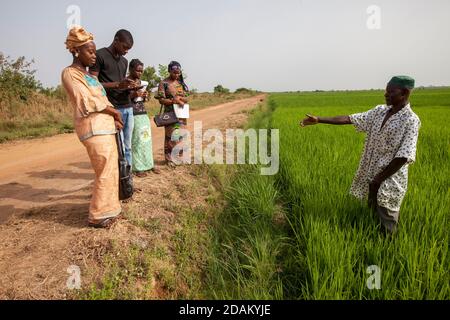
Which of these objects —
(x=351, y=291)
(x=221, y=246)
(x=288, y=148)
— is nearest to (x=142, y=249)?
(x=221, y=246)

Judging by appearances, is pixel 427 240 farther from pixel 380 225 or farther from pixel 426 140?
pixel 426 140

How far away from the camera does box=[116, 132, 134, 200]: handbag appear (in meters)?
3.07

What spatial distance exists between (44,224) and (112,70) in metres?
1.69

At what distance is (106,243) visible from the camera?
2.59m

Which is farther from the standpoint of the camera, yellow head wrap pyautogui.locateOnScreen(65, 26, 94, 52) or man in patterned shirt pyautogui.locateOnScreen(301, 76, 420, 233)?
yellow head wrap pyautogui.locateOnScreen(65, 26, 94, 52)

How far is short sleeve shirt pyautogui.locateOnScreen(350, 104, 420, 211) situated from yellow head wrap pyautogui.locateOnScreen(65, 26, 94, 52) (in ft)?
7.62

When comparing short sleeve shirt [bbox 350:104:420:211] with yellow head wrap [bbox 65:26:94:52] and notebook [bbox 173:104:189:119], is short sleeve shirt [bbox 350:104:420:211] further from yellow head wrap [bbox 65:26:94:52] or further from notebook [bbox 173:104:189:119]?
notebook [bbox 173:104:189:119]

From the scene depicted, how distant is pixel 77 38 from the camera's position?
95.7 inches

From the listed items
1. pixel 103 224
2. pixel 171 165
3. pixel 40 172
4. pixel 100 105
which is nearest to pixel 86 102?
pixel 100 105

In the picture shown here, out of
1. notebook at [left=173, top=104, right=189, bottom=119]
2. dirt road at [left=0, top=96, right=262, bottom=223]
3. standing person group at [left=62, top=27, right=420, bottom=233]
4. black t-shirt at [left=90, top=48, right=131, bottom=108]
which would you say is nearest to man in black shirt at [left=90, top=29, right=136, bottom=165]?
black t-shirt at [left=90, top=48, right=131, bottom=108]
